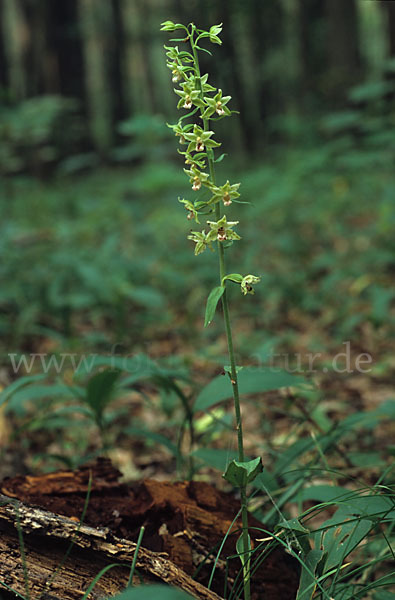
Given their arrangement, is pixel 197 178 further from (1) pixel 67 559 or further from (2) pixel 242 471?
(1) pixel 67 559

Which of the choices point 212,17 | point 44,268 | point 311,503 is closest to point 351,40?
point 212,17

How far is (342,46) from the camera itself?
333 inches

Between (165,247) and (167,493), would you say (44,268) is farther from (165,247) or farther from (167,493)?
(167,493)

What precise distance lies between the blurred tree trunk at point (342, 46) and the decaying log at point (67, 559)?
25.5 ft

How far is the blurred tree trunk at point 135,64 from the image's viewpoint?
17234 mm

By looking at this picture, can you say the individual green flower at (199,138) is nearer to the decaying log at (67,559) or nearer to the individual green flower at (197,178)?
the individual green flower at (197,178)

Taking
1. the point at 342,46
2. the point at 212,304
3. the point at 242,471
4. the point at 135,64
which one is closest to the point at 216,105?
the point at 212,304

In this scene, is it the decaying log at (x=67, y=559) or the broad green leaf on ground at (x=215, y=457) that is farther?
the broad green leaf on ground at (x=215, y=457)

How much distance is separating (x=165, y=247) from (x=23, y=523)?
4.60 meters

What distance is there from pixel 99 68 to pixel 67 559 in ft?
71.2

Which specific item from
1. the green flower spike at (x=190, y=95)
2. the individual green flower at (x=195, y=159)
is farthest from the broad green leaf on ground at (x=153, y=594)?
the green flower spike at (x=190, y=95)

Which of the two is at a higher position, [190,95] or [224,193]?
[190,95]

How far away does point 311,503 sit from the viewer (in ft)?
6.39

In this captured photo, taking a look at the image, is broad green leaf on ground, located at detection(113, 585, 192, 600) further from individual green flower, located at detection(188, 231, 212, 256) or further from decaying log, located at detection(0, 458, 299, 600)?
individual green flower, located at detection(188, 231, 212, 256)
